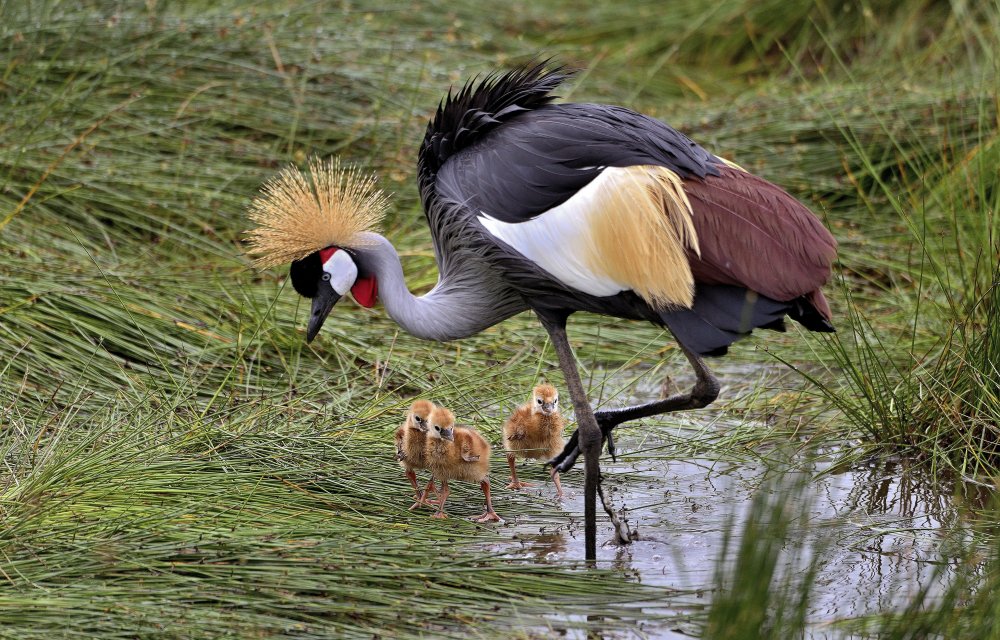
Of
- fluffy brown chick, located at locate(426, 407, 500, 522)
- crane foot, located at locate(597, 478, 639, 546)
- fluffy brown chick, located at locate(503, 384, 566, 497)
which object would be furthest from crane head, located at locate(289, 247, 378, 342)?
crane foot, located at locate(597, 478, 639, 546)

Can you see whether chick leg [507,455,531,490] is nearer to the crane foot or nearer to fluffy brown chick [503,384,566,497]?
fluffy brown chick [503,384,566,497]

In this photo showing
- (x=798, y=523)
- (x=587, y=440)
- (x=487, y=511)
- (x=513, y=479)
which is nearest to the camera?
(x=798, y=523)

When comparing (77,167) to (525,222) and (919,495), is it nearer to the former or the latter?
(525,222)

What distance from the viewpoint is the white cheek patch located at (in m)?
4.44

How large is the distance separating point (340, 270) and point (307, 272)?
0.37ft

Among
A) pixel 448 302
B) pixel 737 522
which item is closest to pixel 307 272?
pixel 448 302

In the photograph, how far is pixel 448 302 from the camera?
4355 millimetres

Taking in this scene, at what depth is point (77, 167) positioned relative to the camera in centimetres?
633

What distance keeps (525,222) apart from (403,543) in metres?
1.06

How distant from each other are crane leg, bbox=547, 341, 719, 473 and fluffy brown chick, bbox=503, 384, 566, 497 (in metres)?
0.05

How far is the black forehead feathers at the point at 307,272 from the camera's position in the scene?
4426 millimetres

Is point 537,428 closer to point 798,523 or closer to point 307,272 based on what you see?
point 307,272

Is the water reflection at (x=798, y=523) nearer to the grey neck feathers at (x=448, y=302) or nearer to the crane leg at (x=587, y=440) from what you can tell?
the crane leg at (x=587, y=440)

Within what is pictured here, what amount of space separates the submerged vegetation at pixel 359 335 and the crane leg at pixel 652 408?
0.67ft
